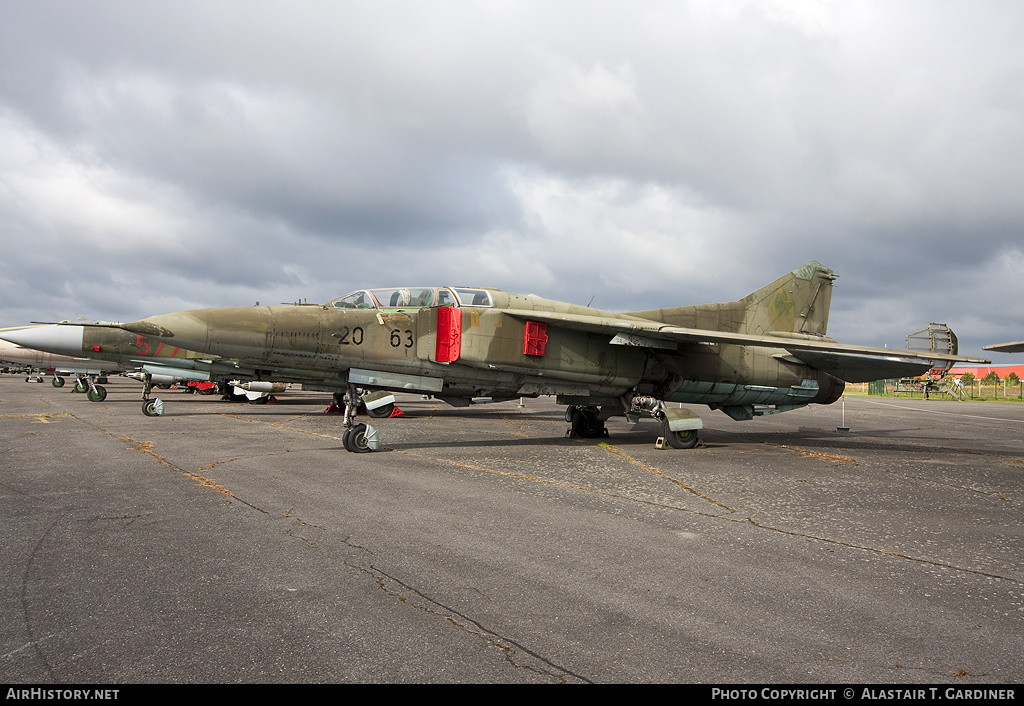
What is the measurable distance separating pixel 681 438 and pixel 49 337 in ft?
73.5

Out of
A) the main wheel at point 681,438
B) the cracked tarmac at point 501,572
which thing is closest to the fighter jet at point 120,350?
the cracked tarmac at point 501,572

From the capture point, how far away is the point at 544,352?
1154 cm

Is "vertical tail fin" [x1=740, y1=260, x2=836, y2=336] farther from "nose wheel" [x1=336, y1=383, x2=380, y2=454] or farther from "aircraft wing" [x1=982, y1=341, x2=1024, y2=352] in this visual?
"nose wheel" [x1=336, y1=383, x2=380, y2=454]

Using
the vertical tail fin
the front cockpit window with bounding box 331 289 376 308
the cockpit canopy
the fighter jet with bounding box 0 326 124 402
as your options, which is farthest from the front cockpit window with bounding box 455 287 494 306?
the fighter jet with bounding box 0 326 124 402

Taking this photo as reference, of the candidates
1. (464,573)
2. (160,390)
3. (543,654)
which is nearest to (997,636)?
(543,654)

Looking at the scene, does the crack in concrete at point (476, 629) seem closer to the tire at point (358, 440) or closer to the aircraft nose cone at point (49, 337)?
the tire at point (358, 440)

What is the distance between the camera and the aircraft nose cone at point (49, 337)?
2120 centimetres

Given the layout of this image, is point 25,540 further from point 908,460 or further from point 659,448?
point 908,460

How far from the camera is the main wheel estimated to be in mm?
12328

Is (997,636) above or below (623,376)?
below

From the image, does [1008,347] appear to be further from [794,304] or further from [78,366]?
[78,366]

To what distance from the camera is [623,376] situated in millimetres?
12500

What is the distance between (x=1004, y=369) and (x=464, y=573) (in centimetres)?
10905

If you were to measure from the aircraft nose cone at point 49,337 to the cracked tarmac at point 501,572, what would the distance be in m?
14.5
